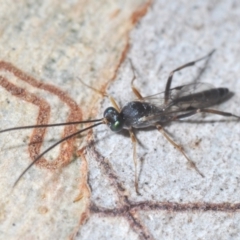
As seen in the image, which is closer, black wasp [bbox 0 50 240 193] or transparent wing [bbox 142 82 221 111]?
black wasp [bbox 0 50 240 193]

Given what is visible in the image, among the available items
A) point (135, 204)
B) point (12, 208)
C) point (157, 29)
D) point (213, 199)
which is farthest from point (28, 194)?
point (157, 29)

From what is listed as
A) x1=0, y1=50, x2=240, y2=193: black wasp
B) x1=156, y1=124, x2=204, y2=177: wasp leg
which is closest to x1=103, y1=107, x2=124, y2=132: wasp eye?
x1=0, y1=50, x2=240, y2=193: black wasp

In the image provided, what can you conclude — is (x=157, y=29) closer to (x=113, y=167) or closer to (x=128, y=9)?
(x=128, y=9)

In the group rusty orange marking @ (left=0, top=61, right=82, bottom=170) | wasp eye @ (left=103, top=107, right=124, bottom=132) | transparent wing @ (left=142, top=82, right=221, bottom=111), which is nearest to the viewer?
rusty orange marking @ (left=0, top=61, right=82, bottom=170)

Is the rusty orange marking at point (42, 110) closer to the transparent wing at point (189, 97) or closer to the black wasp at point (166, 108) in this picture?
the black wasp at point (166, 108)

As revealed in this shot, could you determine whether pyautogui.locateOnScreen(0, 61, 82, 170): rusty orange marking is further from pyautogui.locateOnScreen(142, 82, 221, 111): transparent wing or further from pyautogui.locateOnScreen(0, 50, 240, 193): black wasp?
pyautogui.locateOnScreen(142, 82, 221, 111): transparent wing

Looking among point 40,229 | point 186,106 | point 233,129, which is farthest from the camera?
point 186,106
